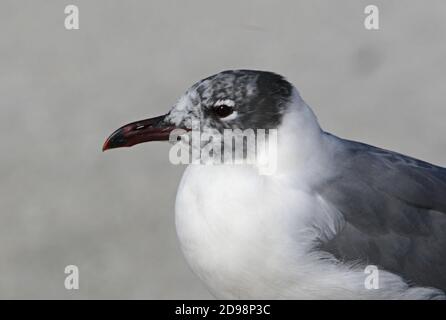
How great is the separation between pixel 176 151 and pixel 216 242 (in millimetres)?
288

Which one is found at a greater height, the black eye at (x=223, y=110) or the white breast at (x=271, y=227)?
the black eye at (x=223, y=110)

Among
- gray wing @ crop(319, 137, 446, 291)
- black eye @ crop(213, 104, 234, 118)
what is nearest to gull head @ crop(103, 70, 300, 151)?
black eye @ crop(213, 104, 234, 118)

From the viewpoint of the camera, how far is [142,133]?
7.55 ft

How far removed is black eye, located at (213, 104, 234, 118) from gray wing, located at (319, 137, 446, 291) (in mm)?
288

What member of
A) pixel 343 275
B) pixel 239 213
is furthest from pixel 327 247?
pixel 239 213

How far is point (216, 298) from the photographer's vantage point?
2.33 metres

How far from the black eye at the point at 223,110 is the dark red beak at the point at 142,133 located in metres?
0.14

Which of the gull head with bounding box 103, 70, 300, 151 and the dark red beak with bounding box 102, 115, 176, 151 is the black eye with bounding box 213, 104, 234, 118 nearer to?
the gull head with bounding box 103, 70, 300, 151

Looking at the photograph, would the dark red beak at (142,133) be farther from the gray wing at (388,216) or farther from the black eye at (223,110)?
the gray wing at (388,216)

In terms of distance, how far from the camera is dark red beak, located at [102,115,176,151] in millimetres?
2260

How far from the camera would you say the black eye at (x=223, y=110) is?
A: 7.09 feet

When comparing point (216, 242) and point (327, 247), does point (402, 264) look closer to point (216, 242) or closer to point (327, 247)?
point (327, 247)

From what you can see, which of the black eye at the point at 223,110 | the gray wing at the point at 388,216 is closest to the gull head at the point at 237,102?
the black eye at the point at 223,110

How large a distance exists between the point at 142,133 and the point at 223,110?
251mm
